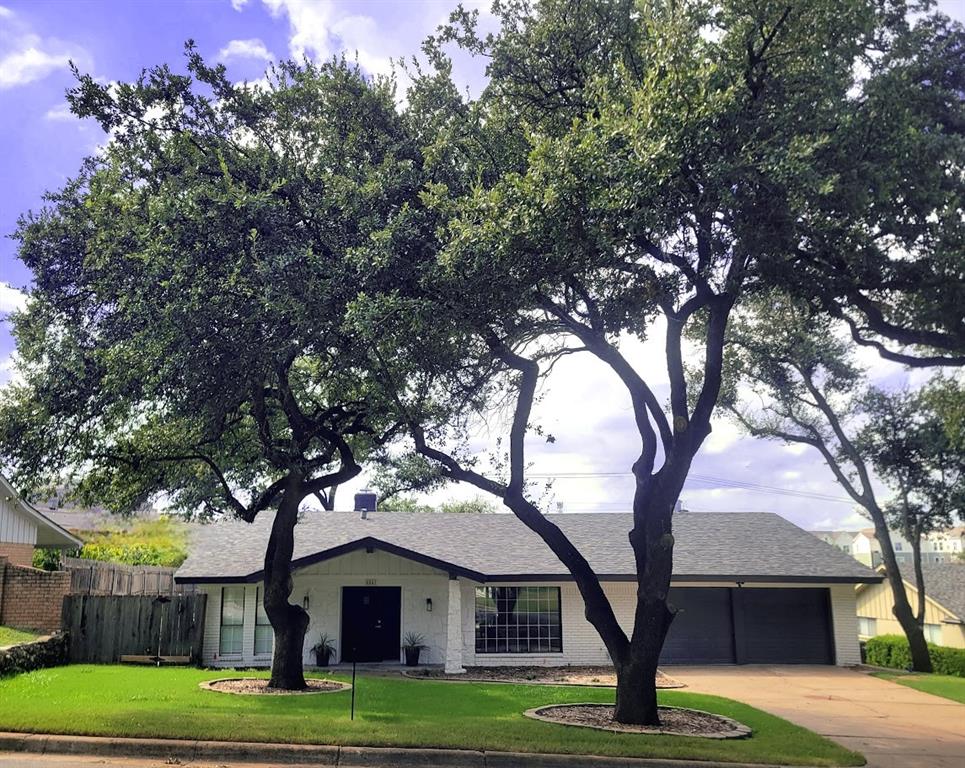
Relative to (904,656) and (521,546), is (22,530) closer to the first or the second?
(521,546)

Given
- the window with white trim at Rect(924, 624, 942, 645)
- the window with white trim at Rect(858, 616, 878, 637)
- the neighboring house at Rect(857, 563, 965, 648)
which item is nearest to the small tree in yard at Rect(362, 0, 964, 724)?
the neighboring house at Rect(857, 563, 965, 648)

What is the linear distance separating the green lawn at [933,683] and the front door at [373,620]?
40.7 feet

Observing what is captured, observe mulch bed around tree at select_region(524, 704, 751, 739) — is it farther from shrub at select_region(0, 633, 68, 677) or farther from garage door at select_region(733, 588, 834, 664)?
garage door at select_region(733, 588, 834, 664)

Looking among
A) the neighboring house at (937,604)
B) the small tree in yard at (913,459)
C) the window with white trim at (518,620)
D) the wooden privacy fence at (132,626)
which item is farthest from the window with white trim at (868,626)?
the wooden privacy fence at (132,626)

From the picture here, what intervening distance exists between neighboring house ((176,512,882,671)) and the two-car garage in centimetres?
3

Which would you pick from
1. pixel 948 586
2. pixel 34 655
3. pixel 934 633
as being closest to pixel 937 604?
pixel 948 586

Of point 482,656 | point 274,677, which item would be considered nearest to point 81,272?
point 274,677

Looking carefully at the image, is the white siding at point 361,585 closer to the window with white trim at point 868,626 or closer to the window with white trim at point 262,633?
the window with white trim at point 262,633

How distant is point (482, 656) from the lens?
23000 millimetres

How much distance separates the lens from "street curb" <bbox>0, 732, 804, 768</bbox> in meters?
9.98

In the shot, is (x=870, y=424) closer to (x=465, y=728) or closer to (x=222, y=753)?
(x=465, y=728)

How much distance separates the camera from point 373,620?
22.8 metres

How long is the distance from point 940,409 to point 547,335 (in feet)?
33.8

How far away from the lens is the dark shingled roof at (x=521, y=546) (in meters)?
22.9
